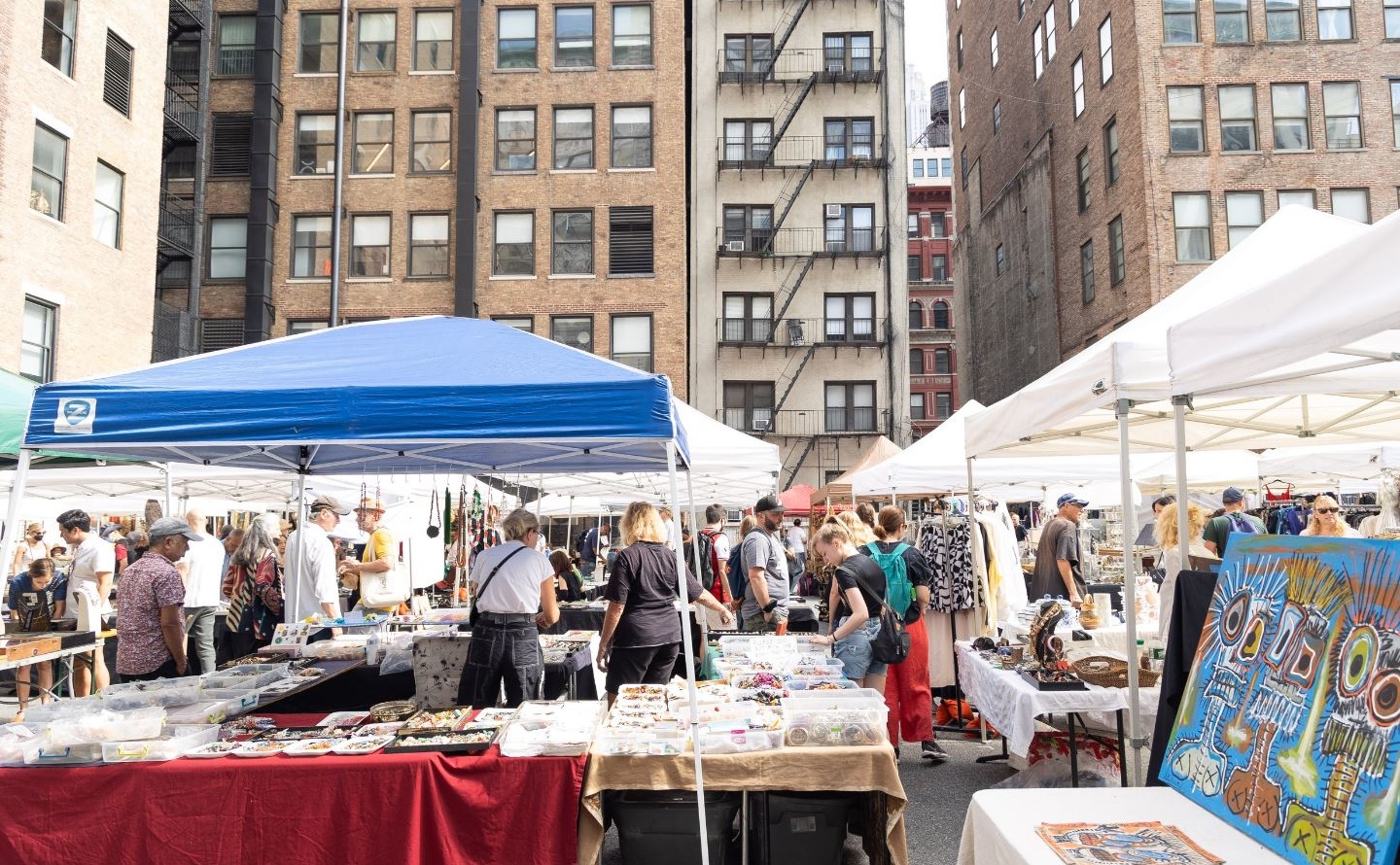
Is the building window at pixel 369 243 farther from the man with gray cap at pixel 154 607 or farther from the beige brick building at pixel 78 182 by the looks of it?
the man with gray cap at pixel 154 607

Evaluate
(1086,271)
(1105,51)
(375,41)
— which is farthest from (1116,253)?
(375,41)

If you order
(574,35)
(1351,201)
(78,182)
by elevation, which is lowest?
(78,182)

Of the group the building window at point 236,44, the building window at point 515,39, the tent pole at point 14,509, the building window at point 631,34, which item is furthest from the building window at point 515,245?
the tent pole at point 14,509

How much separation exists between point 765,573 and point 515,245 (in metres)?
21.9

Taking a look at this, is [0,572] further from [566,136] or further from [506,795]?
[566,136]

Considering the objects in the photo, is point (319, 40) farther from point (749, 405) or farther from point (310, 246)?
point (749, 405)

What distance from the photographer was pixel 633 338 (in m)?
29.5

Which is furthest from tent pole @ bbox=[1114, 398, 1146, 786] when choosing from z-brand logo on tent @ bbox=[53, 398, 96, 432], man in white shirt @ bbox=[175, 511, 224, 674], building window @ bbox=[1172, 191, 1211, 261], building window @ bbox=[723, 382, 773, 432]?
building window @ bbox=[723, 382, 773, 432]

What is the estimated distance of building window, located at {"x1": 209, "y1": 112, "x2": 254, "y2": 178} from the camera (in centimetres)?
2973

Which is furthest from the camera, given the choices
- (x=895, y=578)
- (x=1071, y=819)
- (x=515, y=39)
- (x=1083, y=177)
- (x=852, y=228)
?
(x=852, y=228)

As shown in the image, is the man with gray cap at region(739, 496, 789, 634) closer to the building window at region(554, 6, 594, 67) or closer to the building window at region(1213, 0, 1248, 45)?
the building window at region(554, 6, 594, 67)

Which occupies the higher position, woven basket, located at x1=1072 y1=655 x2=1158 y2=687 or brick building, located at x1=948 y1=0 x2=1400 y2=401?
brick building, located at x1=948 y1=0 x2=1400 y2=401

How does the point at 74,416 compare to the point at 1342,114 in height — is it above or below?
below

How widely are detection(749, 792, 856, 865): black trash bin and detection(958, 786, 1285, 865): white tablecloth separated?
104 cm
